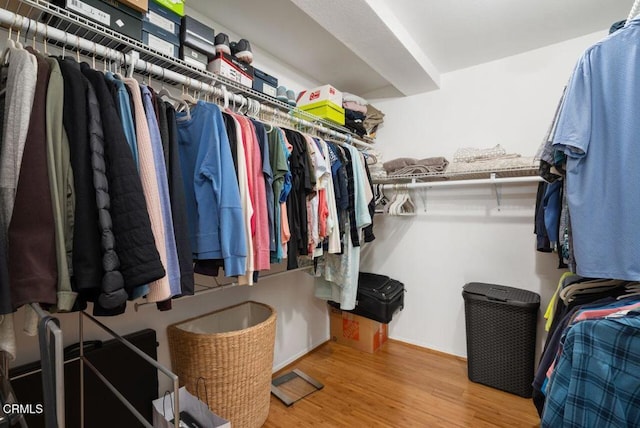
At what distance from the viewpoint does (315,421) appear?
5.49 feet

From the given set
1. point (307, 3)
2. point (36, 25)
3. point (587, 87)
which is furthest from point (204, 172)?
point (587, 87)

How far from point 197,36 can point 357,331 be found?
2.36m

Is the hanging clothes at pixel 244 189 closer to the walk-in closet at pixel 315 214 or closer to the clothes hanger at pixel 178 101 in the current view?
the walk-in closet at pixel 315 214

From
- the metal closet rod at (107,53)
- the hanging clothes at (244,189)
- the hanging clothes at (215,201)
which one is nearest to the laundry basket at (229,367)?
the hanging clothes at (244,189)

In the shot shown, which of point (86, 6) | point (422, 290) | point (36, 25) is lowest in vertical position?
point (422, 290)

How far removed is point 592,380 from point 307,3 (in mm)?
1869

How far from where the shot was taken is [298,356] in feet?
7.84

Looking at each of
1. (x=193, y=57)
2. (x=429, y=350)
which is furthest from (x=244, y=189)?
(x=429, y=350)

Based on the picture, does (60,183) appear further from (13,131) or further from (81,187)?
(13,131)

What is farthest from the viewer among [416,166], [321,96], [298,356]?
[298,356]

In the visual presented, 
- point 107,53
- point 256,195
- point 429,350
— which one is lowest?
point 429,350

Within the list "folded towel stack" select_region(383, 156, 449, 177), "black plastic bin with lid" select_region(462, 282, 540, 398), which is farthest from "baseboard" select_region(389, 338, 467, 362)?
"folded towel stack" select_region(383, 156, 449, 177)

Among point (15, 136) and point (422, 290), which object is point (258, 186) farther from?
point (422, 290)

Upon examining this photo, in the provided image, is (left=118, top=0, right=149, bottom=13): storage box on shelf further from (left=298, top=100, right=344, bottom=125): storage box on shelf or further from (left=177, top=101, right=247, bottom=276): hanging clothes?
(left=298, top=100, right=344, bottom=125): storage box on shelf
